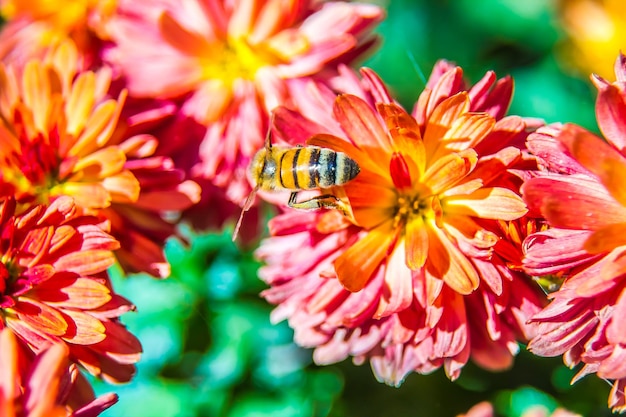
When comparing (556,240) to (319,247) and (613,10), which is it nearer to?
(319,247)

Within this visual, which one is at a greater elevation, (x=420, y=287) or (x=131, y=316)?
(x=420, y=287)

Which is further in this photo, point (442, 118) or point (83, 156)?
point (83, 156)

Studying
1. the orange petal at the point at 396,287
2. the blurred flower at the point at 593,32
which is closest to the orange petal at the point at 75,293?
the orange petal at the point at 396,287

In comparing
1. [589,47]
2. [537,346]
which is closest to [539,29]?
[589,47]

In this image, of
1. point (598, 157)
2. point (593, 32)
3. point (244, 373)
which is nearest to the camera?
point (598, 157)

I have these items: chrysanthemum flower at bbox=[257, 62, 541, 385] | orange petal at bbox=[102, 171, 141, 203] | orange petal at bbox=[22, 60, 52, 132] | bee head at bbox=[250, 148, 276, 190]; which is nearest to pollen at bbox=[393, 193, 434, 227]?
chrysanthemum flower at bbox=[257, 62, 541, 385]

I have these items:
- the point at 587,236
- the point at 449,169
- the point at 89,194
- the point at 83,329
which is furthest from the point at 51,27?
the point at 587,236

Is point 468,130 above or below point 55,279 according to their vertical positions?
above

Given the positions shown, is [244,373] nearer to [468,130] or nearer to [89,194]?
[89,194]
